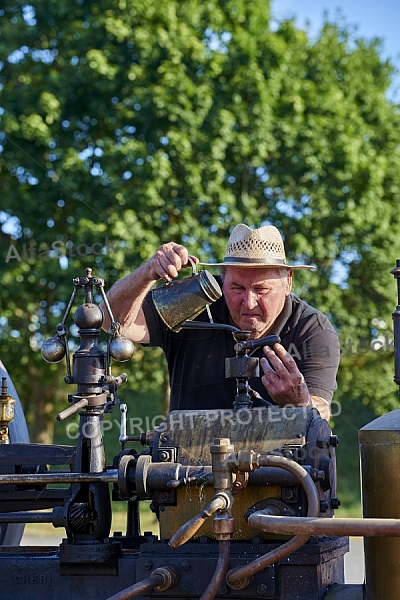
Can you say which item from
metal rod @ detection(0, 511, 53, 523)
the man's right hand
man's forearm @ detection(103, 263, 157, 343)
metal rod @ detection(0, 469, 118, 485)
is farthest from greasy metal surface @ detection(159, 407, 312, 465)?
man's forearm @ detection(103, 263, 157, 343)

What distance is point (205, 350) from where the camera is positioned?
161 inches

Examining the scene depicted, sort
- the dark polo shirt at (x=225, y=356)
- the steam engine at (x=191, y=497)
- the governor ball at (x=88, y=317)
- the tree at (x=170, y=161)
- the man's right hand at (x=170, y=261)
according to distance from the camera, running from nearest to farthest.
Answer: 1. the steam engine at (x=191, y=497)
2. the governor ball at (x=88, y=317)
3. the man's right hand at (x=170, y=261)
4. the dark polo shirt at (x=225, y=356)
5. the tree at (x=170, y=161)

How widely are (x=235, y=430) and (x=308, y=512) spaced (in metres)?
0.47

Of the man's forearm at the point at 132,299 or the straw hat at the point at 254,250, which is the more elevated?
the straw hat at the point at 254,250

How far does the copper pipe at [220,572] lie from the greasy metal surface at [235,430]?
0.34 metres

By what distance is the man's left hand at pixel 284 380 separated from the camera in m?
3.21

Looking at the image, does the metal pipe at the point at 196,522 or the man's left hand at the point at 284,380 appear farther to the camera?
the man's left hand at the point at 284,380

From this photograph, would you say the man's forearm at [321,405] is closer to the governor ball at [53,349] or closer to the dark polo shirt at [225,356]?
the dark polo shirt at [225,356]

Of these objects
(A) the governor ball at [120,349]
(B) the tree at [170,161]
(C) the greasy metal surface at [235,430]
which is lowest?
(C) the greasy metal surface at [235,430]

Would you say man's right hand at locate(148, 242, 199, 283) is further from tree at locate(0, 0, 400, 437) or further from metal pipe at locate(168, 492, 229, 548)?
tree at locate(0, 0, 400, 437)

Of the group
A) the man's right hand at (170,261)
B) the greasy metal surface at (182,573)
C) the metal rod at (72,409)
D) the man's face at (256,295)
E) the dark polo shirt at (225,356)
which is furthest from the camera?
the man's face at (256,295)

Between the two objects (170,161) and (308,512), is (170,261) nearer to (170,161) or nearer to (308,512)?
(308,512)

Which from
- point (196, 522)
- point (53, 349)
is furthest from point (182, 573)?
point (53, 349)

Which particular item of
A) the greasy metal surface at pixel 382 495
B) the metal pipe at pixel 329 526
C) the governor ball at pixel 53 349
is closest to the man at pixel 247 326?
the governor ball at pixel 53 349
